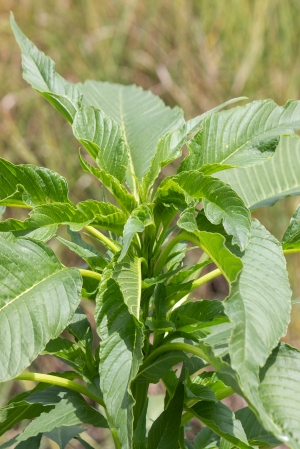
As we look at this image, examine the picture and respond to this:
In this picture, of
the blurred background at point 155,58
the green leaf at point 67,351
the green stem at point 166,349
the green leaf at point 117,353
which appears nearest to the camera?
the green leaf at point 117,353

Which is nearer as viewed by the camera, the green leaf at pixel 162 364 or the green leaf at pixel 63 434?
the green leaf at pixel 162 364

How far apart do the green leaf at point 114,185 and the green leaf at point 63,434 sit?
0.47 m

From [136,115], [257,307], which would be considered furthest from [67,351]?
[136,115]

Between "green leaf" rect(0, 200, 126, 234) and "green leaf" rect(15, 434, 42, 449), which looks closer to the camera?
"green leaf" rect(0, 200, 126, 234)

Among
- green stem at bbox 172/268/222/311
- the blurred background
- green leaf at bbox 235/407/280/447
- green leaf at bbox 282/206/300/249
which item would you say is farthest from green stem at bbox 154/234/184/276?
the blurred background

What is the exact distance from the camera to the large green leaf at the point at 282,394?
2.08 ft

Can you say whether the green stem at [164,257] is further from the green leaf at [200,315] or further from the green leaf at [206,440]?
the green leaf at [206,440]

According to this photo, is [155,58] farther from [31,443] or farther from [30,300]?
[30,300]

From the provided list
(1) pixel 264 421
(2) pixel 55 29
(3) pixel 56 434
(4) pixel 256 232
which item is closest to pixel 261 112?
(4) pixel 256 232

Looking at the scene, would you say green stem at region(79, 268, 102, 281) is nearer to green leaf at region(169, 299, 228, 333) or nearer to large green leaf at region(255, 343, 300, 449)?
green leaf at region(169, 299, 228, 333)

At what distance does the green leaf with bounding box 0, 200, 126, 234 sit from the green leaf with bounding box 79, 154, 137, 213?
42 millimetres

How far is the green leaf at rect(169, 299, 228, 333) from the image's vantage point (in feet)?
2.74

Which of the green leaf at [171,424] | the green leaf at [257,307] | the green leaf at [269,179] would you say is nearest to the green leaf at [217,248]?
the green leaf at [257,307]

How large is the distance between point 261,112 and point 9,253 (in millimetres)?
428
